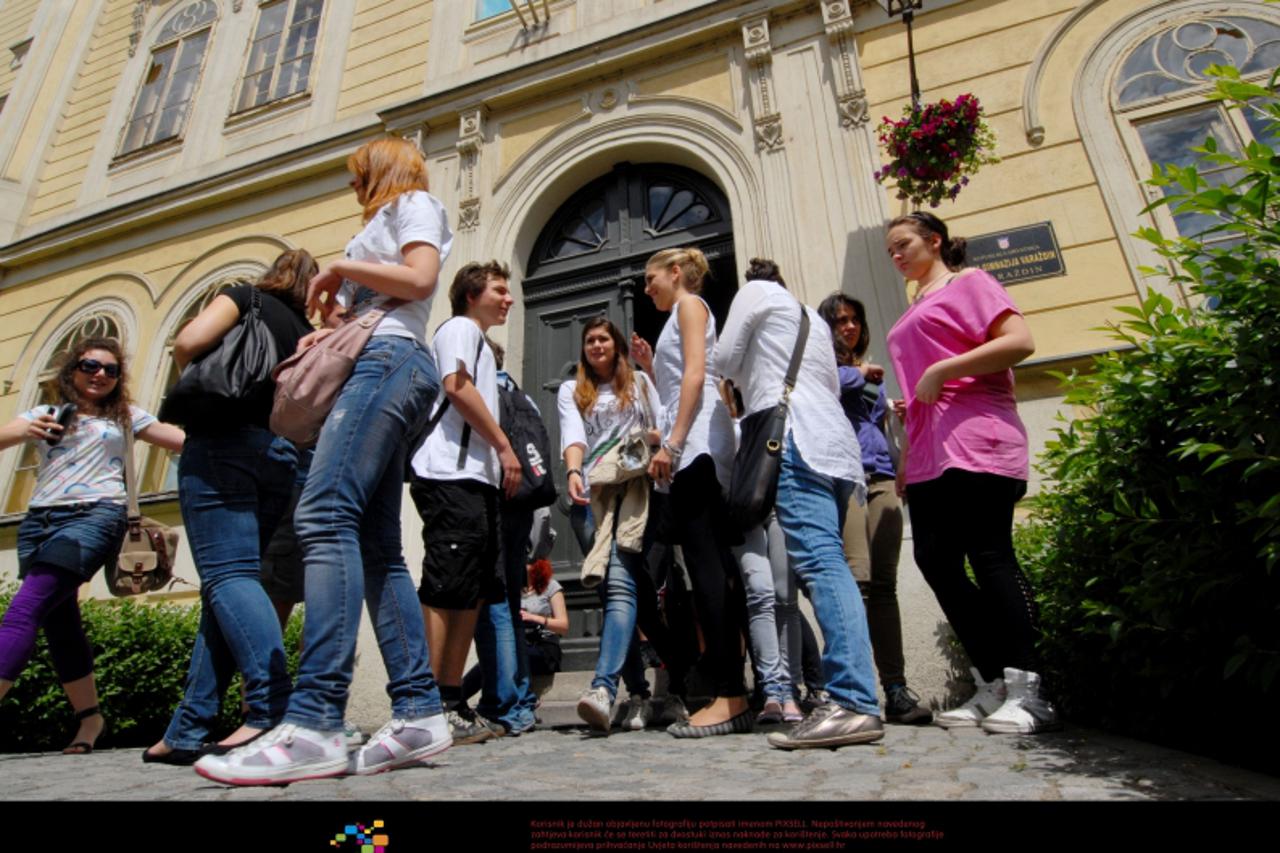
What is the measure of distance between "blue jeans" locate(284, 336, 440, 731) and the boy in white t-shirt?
443 mm

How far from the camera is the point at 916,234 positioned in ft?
10.1

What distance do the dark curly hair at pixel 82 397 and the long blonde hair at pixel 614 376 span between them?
238cm

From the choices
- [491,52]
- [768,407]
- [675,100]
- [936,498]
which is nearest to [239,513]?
[768,407]

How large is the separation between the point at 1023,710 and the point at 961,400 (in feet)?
3.66

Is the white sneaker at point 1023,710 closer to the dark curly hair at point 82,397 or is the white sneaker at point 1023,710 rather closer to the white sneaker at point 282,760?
the white sneaker at point 282,760

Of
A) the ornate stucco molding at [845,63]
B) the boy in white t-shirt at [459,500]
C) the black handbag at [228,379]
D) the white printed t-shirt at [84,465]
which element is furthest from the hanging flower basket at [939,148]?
the white printed t-shirt at [84,465]

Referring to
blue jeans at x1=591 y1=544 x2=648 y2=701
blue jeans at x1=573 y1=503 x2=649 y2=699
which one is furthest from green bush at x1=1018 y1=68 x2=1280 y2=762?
blue jeans at x1=573 y1=503 x2=649 y2=699

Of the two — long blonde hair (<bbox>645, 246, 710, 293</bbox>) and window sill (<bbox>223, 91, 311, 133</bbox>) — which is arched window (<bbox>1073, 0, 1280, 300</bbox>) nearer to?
long blonde hair (<bbox>645, 246, 710, 293</bbox>)

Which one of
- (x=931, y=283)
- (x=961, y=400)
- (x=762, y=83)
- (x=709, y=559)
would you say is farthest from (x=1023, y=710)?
Result: (x=762, y=83)

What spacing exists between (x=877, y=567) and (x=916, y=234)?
5.05ft

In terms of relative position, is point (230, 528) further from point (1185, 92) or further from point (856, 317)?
point (1185, 92)

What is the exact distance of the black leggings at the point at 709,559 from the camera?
115 inches

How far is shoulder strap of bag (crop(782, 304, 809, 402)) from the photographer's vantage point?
272 cm

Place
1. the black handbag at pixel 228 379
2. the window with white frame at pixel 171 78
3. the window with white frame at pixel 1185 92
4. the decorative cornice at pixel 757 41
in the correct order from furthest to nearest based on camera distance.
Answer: the window with white frame at pixel 171 78
the decorative cornice at pixel 757 41
the window with white frame at pixel 1185 92
the black handbag at pixel 228 379
